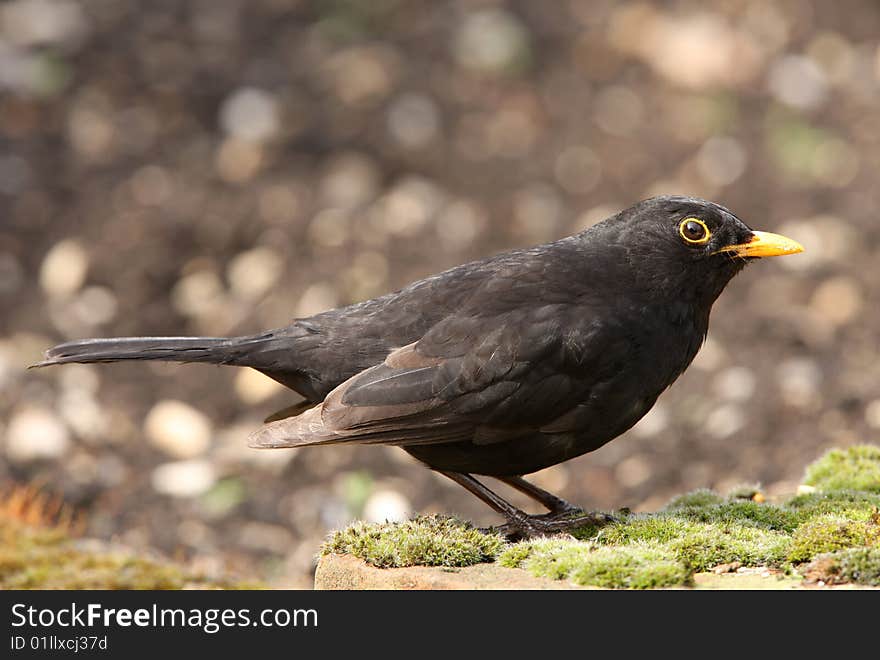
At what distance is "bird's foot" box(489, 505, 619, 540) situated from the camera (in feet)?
14.5

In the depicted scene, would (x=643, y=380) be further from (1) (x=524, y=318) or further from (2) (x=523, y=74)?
(2) (x=523, y=74)

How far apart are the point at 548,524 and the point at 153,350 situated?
1.71 m

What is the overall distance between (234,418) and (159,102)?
10.00ft

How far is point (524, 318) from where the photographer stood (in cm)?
435

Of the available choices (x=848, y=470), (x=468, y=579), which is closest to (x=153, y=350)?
(x=468, y=579)

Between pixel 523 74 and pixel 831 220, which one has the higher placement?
pixel 523 74

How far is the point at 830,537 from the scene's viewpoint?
12.8 feet

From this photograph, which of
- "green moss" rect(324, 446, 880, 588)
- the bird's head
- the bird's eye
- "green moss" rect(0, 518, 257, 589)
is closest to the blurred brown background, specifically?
"green moss" rect(0, 518, 257, 589)

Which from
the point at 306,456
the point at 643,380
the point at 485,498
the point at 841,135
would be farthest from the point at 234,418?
the point at 841,135

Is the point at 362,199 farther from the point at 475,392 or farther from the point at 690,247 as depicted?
the point at 475,392

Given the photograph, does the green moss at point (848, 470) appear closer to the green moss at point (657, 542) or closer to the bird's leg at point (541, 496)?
the green moss at point (657, 542)

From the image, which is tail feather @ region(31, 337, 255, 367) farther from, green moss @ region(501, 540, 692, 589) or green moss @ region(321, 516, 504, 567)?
green moss @ region(501, 540, 692, 589)

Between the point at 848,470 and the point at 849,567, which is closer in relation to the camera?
the point at 849,567

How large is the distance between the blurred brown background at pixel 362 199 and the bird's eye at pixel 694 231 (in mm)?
1788
